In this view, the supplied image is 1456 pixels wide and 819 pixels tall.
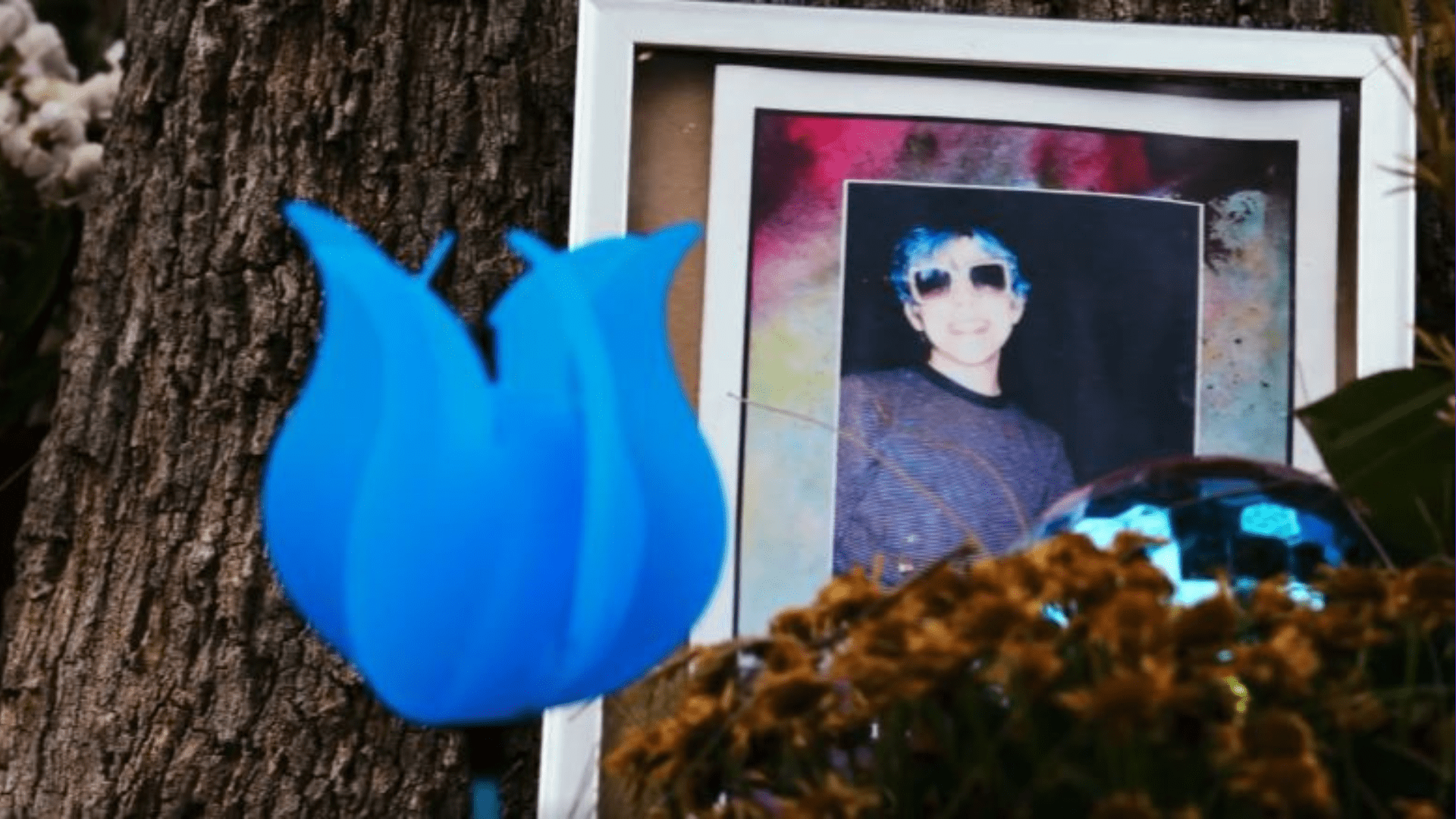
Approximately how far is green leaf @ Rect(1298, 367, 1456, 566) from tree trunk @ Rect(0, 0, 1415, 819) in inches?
15.0

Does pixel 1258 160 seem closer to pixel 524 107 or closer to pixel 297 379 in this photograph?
pixel 524 107

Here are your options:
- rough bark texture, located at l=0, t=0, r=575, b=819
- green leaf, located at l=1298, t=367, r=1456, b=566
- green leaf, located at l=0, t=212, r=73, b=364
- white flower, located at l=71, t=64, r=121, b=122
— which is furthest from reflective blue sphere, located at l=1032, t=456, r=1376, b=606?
white flower, located at l=71, t=64, r=121, b=122

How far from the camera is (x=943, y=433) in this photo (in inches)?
40.3

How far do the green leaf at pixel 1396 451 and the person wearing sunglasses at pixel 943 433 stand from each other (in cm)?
25

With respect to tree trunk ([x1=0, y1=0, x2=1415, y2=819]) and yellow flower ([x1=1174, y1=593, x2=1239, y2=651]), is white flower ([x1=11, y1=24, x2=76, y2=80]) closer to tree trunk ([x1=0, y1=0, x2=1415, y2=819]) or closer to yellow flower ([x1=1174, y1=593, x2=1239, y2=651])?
tree trunk ([x1=0, y1=0, x2=1415, y2=819])

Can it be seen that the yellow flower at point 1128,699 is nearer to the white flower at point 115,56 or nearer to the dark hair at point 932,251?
the dark hair at point 932,251

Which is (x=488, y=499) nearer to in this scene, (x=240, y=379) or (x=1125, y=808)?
(x=1125, y=808)

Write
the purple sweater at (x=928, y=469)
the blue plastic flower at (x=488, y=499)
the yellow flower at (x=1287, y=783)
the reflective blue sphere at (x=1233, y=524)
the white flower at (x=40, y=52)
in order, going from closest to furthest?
the yellow flower at (x=1287, y=783)
the blue plastic flower at (x=488, y=499)
the reflective blue sphere at (x=1233, y=524)
the purple sweater at (x=928, y=469)
the white flower at (x=40, y=52)

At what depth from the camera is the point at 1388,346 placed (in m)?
1.02

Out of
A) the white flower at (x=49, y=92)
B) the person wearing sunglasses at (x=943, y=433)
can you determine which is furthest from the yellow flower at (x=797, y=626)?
the white flower at (x=49, y=92)

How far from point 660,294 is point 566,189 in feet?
1.32

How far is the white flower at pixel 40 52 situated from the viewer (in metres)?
1.55

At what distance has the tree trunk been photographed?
3.59 feet

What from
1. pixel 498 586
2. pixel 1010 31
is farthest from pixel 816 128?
pixel 498 586
